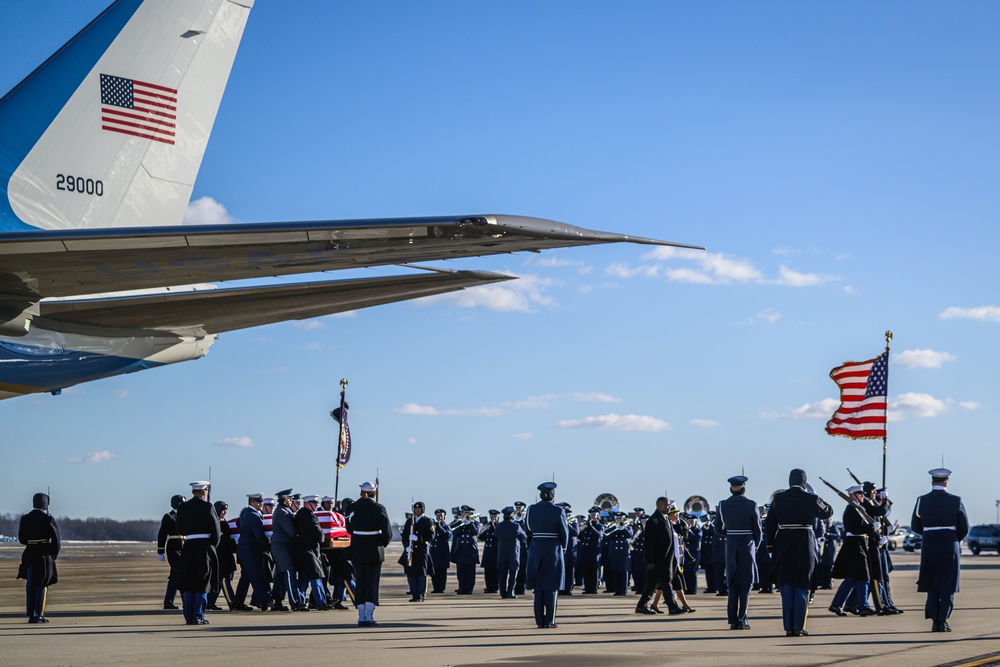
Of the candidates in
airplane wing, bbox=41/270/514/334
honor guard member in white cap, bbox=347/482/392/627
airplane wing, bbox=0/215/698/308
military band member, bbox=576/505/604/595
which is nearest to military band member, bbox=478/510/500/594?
military band member, bbox=576/505/604/595

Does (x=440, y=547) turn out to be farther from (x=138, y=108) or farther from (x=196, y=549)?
(x=138, y=108)

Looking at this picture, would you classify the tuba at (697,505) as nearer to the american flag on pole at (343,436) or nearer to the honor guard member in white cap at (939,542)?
the honor guard member in white cap at (939,542)

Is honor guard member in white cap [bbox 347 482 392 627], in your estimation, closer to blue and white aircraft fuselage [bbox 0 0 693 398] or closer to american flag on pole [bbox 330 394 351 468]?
blue and white aircraft fuselage [bbox 0 0 693 398]

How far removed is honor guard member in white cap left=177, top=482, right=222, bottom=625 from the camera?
15391 mm

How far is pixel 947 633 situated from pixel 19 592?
1726 cm

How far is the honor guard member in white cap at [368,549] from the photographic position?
14906mm

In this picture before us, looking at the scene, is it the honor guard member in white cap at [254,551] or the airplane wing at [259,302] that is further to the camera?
the honor guard member in white cap at [254,551]

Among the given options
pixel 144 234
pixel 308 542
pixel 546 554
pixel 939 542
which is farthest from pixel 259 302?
pixel 939 542

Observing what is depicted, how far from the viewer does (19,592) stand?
920 inches

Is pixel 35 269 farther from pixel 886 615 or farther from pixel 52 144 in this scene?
pixel 886 615

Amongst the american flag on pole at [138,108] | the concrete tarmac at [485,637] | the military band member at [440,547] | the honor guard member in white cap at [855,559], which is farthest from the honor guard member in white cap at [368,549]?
the military band member at [440,547]

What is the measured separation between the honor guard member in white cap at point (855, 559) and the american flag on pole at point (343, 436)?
56.4 feet

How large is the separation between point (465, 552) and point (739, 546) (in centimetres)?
1033

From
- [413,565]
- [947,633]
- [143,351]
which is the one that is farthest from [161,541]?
[947,633]
